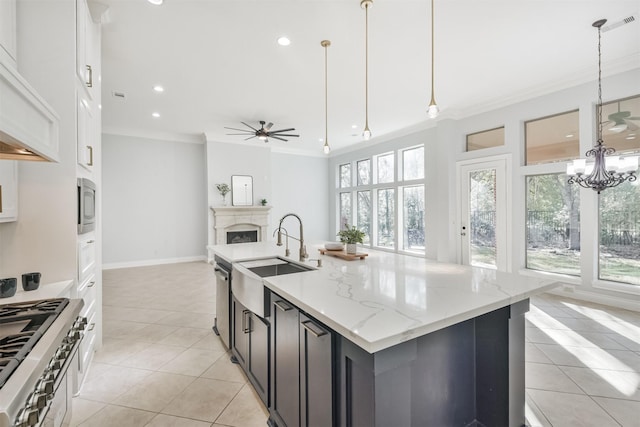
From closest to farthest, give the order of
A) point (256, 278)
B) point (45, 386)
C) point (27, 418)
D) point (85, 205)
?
point (27, 418)
point (45, 386)
point (256, 278)
point (85, 205)

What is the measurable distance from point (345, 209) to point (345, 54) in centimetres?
565

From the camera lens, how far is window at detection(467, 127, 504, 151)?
16.1ft

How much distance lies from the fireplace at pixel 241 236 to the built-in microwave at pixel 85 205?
4.65 m

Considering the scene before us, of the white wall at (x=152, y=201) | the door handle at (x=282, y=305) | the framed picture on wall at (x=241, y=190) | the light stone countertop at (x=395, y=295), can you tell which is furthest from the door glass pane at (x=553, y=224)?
the white wall at (x=152, y=201)

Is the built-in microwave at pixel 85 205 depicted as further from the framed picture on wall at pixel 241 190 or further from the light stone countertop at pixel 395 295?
the framed picture on wall at pixel 241 190

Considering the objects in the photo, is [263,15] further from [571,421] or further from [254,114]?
[571,421]

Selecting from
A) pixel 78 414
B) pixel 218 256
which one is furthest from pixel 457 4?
pixel 78 414

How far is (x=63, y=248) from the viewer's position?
71.9 inches

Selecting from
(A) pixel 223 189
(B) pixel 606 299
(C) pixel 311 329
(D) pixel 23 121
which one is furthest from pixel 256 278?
(A) pixel 223 189

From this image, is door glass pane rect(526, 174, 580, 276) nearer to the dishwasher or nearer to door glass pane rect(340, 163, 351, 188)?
the dishwasher

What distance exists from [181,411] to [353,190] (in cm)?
699

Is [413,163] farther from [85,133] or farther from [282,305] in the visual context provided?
[85,133]

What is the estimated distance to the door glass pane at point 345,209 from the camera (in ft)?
27.9

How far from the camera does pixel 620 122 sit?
11.9 ft
